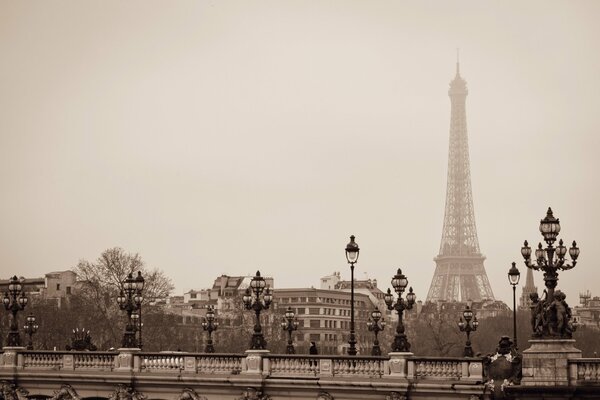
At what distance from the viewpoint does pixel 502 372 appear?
132 ft

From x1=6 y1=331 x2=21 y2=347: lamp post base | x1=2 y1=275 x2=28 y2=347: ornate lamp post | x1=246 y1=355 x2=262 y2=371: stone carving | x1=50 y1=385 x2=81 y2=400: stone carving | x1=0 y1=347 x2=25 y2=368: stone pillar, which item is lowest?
x1=50 y1=385 x2=81 y2=400: stone carving

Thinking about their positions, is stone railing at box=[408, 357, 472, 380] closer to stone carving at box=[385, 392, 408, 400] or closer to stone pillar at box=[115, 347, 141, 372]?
stone carving at box=[385, 392, 408, 400]

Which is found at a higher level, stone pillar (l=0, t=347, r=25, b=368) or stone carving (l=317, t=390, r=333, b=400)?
Answer: stone pillar (l=0, t=347, r=25, b=368)

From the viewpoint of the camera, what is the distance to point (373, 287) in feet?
651

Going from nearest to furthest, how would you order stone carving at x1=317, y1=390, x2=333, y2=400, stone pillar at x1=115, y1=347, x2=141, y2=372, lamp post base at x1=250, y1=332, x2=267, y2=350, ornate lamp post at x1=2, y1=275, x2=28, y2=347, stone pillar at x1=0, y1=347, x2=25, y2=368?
stone carving at x1=317, y1=390, x2=333, y2=400 < lamp post base at x1=250, y1=332, x2=267, y2=350 < stone pillar at x1=115, y1=347, x2=141, y2=372 < stone pillar at x1=0, y1=347, x2=25, y2=368 < ornate lamp post at x1=2, y1=275, x2=28, y2=347

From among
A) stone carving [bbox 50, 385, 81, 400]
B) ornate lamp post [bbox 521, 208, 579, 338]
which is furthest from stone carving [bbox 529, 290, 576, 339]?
stone carving [bbox 50, 385, 81, 400]

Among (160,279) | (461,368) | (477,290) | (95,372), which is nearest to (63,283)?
(160,279)

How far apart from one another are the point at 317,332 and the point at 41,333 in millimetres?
71804

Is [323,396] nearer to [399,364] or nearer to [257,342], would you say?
[399,364]

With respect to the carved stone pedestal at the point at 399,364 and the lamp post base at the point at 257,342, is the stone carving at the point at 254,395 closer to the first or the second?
the lamp post base at the point at 257,342

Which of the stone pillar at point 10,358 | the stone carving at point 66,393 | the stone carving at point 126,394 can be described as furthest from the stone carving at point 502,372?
the stone pillar at point 10,358

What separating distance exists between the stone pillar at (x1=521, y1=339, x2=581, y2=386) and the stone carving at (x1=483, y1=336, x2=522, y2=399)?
25.9 inches

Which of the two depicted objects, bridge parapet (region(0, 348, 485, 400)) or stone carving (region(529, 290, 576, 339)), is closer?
stone carving (region(529, 290, 576, 339))

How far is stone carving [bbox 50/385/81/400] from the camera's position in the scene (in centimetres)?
4803
